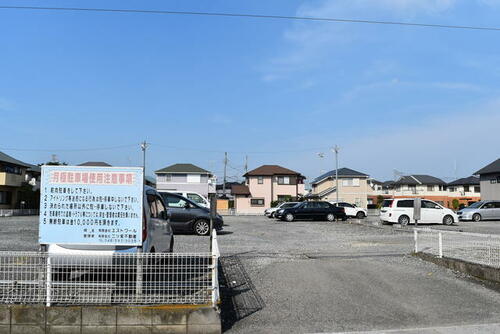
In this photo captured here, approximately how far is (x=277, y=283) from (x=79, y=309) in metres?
3.57

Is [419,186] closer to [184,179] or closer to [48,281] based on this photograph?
[184,179]

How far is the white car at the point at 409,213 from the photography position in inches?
874

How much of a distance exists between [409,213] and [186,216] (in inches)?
506

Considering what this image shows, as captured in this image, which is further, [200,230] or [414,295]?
[200,230]

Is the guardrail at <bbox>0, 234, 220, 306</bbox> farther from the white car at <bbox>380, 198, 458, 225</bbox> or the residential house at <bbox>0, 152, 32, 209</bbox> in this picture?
the residential house at <bbox>0, 152, 32, 209</bbox>

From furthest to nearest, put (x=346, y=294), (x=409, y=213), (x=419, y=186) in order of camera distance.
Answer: (x=419, y=186)
(x=409, y=213)
(x=346, y=294)

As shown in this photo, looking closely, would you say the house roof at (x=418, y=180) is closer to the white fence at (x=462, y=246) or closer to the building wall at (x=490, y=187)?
the building wall at (x=490, y=187)

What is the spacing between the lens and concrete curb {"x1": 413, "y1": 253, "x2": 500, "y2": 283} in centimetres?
747

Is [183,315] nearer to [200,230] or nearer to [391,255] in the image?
[391,255]

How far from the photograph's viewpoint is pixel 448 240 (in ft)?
32.8

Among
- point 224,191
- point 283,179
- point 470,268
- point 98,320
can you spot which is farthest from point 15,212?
point 224,191

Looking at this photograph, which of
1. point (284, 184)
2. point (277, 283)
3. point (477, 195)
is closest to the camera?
point (277, 283)

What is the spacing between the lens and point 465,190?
66.2 meters

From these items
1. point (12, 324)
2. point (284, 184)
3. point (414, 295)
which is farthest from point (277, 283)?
point (284, 184)
